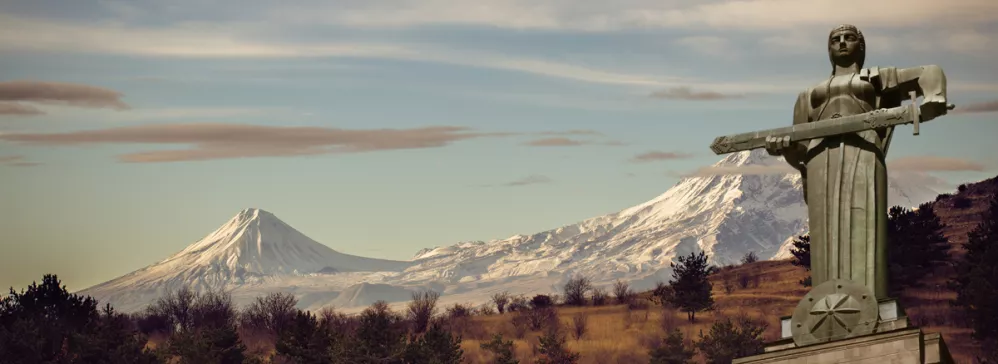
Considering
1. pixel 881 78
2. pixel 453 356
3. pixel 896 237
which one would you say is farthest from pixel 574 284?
pixel 881 78

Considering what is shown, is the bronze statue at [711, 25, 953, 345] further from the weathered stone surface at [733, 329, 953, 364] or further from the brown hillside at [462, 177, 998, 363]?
the brown hillside at [462, 177, 998, 363]

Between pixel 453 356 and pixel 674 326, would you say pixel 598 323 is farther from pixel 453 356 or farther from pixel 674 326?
pixel 453 356

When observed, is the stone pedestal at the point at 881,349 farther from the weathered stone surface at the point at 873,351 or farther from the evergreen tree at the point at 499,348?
the evergreen tree at the point at 499,348

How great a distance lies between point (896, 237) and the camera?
89.4 metres

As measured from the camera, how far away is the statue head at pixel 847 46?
27.4m

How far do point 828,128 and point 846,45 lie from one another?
66.9 inches

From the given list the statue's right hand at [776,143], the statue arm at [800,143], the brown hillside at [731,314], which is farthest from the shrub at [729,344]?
the statue's right hand at [776,143]

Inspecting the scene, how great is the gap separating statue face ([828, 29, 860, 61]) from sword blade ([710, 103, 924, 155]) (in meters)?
1.37

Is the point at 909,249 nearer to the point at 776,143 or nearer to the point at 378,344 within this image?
the point at 378,344

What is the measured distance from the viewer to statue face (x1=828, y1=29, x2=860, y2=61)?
27344mm

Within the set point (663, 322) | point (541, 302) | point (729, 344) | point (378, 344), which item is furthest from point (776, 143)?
point (541, 302)

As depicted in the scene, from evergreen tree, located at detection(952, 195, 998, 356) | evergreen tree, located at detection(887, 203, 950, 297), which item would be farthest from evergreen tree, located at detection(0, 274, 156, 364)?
evergreen tree, located at detection(887, 203, 950, 297)

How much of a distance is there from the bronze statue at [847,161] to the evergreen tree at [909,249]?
62.6 metres

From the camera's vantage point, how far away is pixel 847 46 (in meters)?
27.3
